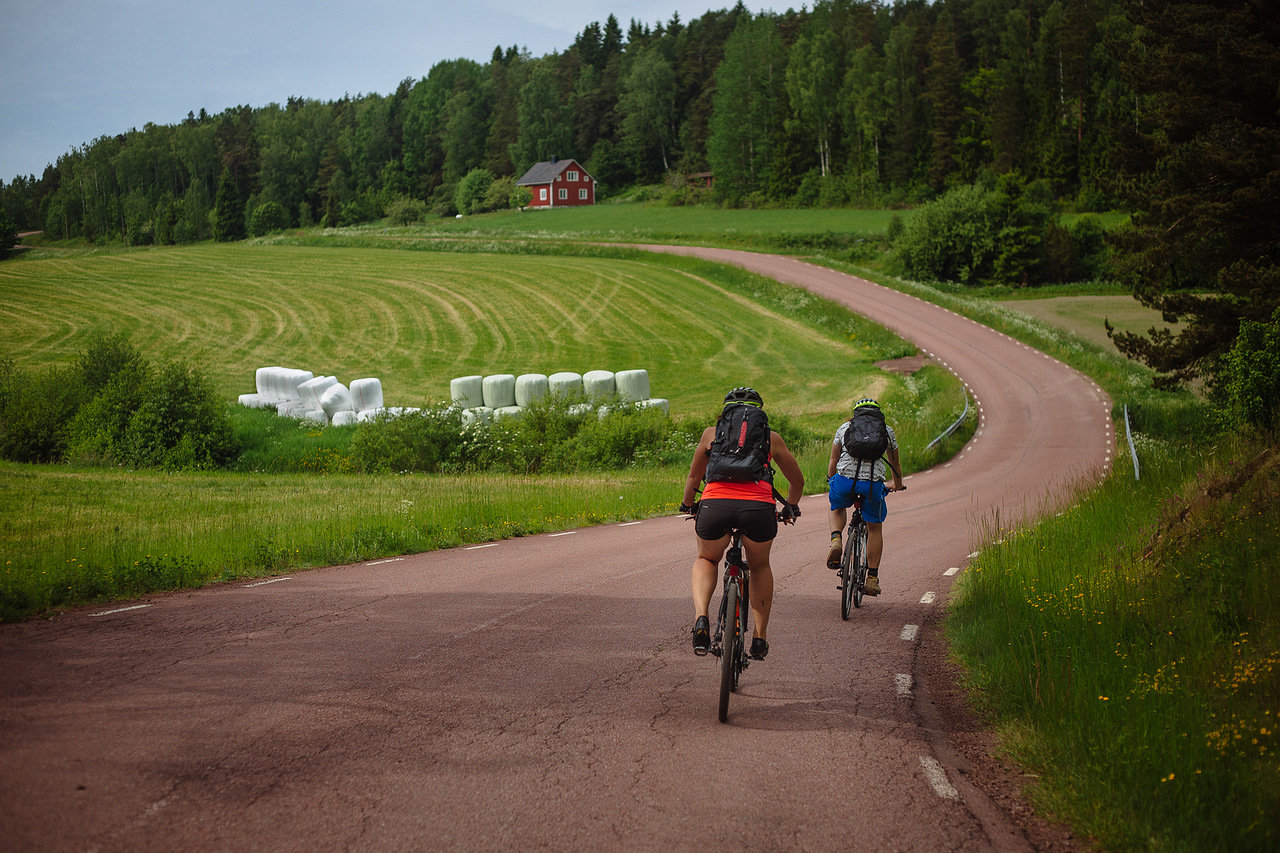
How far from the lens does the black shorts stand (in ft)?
21.4

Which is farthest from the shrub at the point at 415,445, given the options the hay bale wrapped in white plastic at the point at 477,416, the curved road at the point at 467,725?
the curved road at the point at 467,725

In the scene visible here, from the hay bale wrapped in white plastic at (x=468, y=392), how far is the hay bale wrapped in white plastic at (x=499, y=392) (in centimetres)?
18

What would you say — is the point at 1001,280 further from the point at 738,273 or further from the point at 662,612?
the point at 662,612

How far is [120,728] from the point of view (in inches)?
222

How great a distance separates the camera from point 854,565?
970 cm

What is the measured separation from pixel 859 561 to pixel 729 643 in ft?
12.6

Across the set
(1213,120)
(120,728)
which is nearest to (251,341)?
(1213,120)

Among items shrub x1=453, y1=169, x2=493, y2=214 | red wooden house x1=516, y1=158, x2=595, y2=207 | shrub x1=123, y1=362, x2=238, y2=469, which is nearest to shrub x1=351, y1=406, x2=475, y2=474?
shrub x1=123, y1=362, x2=238, y2=469

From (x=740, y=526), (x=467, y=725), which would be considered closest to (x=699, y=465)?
(x=740, y=526)

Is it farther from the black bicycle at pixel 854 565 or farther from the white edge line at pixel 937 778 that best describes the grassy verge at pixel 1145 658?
the black bicycle at pixel 854 565

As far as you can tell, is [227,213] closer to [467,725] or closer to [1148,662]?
[467,725]

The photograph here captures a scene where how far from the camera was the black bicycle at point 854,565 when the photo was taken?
31.3ft

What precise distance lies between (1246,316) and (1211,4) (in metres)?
7.74

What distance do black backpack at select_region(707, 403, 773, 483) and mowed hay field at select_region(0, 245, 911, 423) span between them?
90.2 ft
